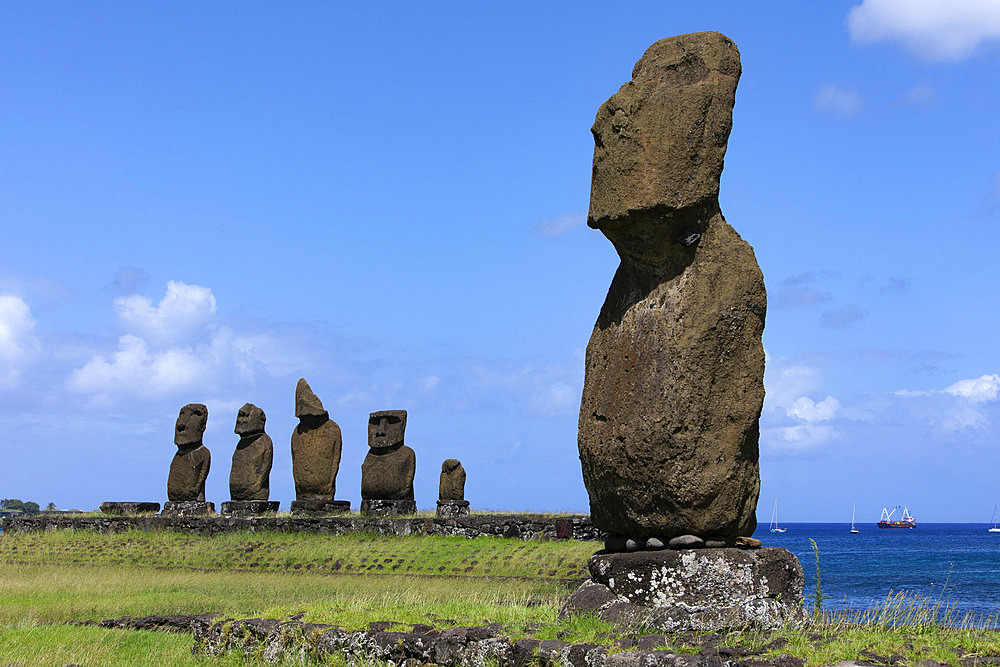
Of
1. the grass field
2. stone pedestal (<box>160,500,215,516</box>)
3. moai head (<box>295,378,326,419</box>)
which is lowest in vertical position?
the grass field

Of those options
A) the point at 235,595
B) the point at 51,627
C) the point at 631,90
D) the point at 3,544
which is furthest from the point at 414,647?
the point at 3,544

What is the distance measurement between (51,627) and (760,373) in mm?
8607

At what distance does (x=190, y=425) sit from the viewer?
26.6 meters

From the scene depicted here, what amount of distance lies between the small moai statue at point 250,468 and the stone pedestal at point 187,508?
86 centimetres

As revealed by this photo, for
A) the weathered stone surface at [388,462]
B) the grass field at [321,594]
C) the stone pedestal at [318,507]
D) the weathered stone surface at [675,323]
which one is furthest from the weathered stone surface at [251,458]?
the weathered stone surface at [675,323]

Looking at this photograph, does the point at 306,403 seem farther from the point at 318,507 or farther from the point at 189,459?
the point at 189,459

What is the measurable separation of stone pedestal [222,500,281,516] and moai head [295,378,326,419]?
2.43 metres

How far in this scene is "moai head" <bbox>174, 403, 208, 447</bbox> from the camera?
26516 mm

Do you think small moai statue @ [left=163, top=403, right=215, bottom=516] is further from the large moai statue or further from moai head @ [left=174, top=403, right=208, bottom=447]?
the large moai statue

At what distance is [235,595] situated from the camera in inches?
595

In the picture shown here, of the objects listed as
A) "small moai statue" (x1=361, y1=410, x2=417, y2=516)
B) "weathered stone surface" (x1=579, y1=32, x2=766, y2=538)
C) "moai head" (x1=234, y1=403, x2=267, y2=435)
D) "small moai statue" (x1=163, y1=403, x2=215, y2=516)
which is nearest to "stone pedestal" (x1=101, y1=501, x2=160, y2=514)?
"small moai statue" (x1=163, y1=403, x2=215, y2=516)

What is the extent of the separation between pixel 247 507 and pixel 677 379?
1933cm

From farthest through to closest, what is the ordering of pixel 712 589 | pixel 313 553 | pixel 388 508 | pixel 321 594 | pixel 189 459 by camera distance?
1. pixel 189 459
2. pixel 388 508
3. pixel 313 553
4. pixel 321 594
5. pixel 712 589

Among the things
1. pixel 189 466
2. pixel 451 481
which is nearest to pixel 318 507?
pixel 451 481
